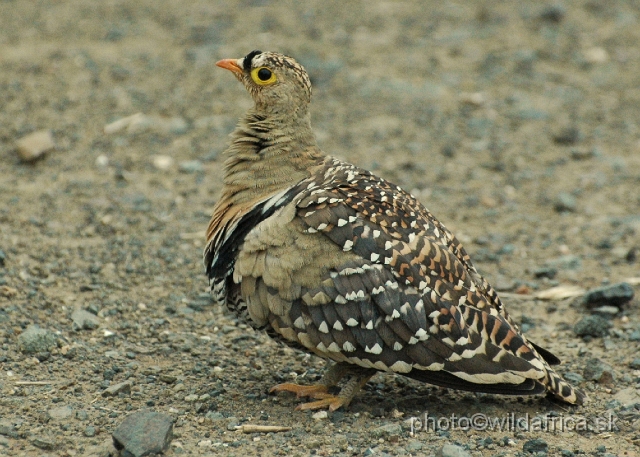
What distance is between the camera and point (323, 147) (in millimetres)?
9062

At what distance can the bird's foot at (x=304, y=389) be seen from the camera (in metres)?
5.38

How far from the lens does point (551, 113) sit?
1009 cm

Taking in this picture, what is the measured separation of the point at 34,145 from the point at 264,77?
3460 mm

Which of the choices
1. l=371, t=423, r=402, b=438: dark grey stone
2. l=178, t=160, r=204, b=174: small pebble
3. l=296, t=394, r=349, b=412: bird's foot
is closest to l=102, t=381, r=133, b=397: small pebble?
l=296, t=394, r=349, b=412: bird's foot

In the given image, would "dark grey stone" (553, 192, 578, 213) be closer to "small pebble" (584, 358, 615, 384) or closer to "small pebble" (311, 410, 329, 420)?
"small pebble" (584, 358, 615, 384)

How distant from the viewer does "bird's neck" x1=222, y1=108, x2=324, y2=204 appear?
5527 mm

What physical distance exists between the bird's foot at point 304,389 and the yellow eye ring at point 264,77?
1.84 m

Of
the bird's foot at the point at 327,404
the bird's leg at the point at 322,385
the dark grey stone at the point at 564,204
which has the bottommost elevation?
the bird's foot at the point at 327,404

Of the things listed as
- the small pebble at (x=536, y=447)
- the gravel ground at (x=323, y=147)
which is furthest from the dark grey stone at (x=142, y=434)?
the small pebble at (x=536, y=447)

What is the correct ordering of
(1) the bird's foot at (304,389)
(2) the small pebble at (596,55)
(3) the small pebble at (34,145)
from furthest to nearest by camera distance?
(2) the small pebble at (596,55) → (3) the small pebble at (34,145) → (1) the bird's foot at (304,389)

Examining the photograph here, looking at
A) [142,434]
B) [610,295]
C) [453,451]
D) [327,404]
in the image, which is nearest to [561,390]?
[453,451]

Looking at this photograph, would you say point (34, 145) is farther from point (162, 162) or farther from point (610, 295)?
point (610, 295)

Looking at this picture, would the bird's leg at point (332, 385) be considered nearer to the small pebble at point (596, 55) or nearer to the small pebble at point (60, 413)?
the small pebble at point (60, 413)

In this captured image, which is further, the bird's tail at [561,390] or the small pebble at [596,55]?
the small pebble at [596,55]
